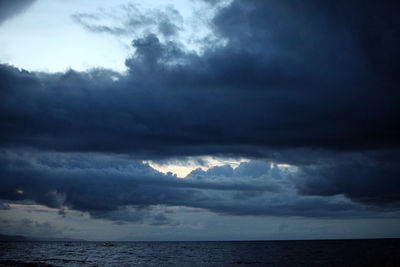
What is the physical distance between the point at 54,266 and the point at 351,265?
68577mm

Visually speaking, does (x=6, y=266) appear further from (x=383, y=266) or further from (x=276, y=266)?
(x=383, y=266)

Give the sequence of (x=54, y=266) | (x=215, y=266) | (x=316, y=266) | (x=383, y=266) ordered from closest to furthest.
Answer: (x=383, y=266) < (x=54, y=266) < (x=316, y=266) < (x=215, y=266)

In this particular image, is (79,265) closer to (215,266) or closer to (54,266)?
(54,266)

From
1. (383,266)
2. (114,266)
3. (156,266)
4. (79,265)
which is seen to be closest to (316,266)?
(383,266)

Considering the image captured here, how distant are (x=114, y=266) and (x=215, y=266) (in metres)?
25.0

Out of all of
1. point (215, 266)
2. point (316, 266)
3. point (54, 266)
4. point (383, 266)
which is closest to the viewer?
point (383, 266)

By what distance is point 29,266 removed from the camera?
79.2 m

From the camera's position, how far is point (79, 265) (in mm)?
87938

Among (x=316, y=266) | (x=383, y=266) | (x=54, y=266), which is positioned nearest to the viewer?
(x=383, y=266)

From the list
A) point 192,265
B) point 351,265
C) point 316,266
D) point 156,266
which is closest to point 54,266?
point 156,266

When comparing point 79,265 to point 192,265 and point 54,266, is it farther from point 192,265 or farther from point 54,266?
point 192,265

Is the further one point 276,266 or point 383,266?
point 276,266

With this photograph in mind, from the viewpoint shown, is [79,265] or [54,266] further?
[79,265]

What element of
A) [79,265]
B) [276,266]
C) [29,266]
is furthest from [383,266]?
[29,266]
